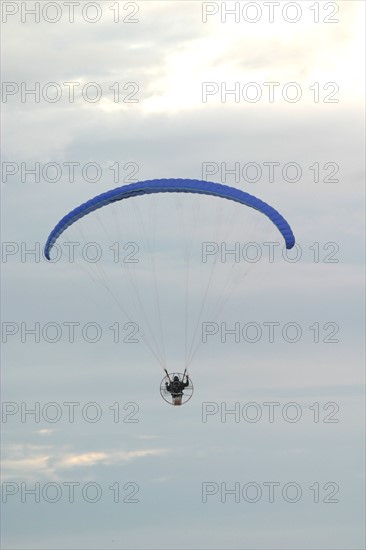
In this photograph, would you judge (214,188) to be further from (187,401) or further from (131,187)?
(187,401)

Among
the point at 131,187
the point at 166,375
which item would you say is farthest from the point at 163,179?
the point at 166,375

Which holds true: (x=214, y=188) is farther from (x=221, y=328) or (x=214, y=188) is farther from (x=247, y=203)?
(x=221, y=328)

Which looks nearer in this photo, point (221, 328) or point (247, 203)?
point (247, 203)

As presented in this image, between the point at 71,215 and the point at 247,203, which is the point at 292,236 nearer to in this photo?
the point at 247,203

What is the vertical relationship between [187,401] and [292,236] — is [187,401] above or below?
below

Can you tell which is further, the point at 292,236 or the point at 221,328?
the point at 221,328

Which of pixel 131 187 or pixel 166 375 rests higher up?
pixel 131 187

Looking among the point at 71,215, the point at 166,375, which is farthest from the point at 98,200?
the point at 166,375

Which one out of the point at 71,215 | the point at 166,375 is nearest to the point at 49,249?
the point at 71,215
